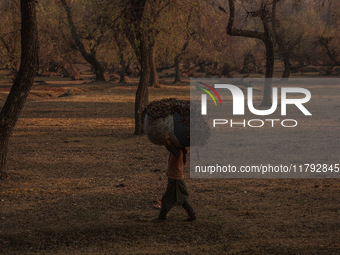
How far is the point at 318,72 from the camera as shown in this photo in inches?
2121

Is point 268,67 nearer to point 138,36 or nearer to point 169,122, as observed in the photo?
point 138,36

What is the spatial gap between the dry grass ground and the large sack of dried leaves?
1201mm

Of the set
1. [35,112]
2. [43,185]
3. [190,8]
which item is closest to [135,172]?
[43,185]

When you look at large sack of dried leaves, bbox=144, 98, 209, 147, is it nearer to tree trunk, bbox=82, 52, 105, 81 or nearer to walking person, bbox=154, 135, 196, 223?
walking person, bbox=154, 135, 196, 223

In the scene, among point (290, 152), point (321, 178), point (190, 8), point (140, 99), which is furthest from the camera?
point (140, 99)

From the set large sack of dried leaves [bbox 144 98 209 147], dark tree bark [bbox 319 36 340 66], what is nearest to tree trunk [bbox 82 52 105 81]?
dark tree bark [bbox 319 36 340 66]

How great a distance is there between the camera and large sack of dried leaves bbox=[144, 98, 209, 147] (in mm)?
6848

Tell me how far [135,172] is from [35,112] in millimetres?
13693

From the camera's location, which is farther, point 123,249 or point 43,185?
point 43,185

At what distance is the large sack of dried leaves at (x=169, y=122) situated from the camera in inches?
270

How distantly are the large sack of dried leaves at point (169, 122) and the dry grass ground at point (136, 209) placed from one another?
1.20 metres

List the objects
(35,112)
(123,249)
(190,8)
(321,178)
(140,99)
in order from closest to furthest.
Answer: (123,249) < (321,178) < (190,8) < (140,99) < (35,112)

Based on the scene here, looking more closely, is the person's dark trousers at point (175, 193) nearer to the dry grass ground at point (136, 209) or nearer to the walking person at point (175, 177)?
the walking person at point (175, 177)

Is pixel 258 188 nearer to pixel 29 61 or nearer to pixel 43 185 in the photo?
pixel 43 185
